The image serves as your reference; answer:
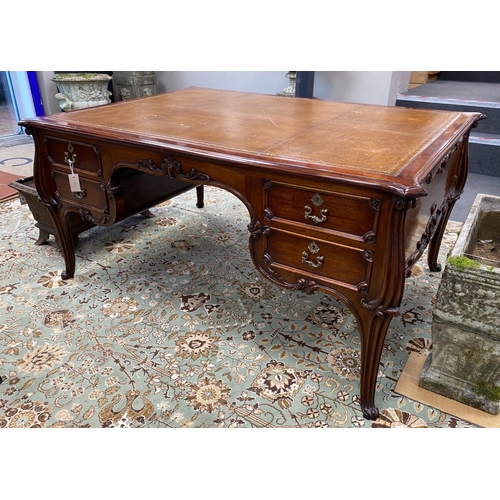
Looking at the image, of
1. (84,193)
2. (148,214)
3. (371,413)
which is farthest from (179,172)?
(148,214)

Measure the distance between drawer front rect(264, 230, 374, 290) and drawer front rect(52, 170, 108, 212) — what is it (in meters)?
0.81

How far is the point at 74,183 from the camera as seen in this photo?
5.85 feet

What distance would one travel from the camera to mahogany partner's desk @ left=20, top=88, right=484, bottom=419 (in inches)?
44.8

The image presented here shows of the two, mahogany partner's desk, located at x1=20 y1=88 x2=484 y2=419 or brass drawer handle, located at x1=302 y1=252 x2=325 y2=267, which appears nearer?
mahogany partner's desk, located at x1=20 y1=88 x2=484 y2=419

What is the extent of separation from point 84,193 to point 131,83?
3.30 m

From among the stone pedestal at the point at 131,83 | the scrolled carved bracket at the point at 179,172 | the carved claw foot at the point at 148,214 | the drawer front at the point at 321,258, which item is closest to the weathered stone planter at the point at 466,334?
the drawer front at the point at 321,258

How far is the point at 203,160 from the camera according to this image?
134 centimetres

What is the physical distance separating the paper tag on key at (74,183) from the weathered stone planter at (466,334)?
1451 millimetres

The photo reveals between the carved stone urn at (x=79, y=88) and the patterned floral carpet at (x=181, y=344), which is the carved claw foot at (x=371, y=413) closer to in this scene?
the patterned floral carpet at (x=181, y=344)

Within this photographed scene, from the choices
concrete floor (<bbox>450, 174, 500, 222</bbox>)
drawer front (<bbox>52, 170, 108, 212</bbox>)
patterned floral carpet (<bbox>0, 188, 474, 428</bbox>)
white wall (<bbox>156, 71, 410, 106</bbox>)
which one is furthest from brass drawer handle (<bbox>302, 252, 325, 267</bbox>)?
white wall (<bbox>156, 71, 410, 106</bbox>)

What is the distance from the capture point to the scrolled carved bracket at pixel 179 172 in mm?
1397

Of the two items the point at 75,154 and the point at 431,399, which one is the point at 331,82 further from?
the point at 431,399

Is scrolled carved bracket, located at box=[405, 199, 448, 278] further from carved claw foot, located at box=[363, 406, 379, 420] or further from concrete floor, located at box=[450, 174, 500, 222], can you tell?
concrete floor, located at box=[450, 174, 500, 222]

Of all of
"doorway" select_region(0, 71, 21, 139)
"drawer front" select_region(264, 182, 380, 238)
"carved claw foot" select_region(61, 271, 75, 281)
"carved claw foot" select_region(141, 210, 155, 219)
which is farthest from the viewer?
"doorway" select_region(0, 71, 21, 139)
